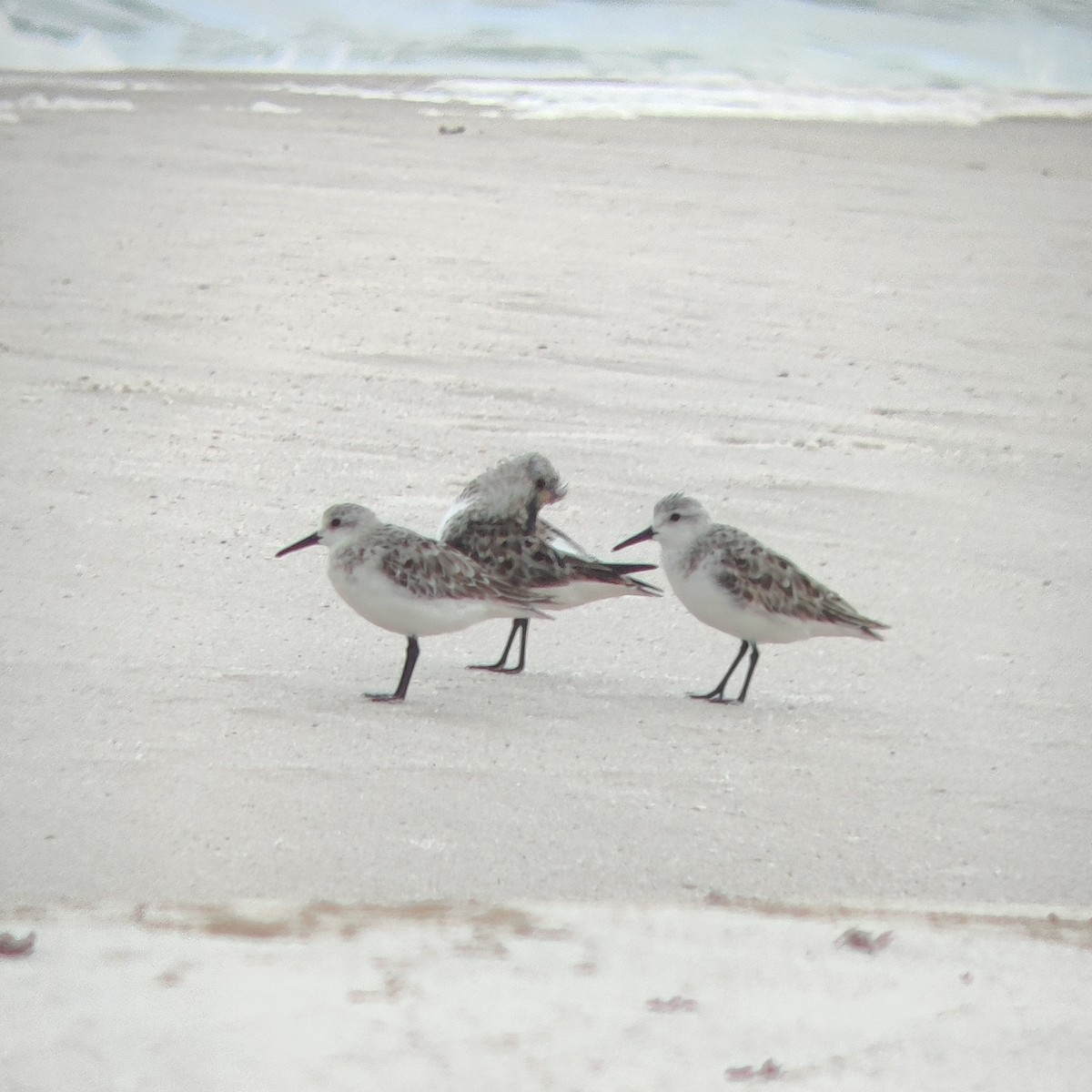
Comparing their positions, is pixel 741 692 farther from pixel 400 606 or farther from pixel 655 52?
pixel 655 52

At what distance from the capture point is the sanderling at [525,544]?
4832mm

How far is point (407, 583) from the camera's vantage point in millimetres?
4496

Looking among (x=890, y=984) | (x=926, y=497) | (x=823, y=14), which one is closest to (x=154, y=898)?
(x=890, y=984)

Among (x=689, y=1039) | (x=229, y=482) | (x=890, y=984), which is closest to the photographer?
(x=689, y=1039)

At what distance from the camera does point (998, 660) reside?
5.08 metres

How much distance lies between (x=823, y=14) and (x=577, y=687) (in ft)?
39.8

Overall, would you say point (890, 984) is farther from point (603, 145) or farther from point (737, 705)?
point (603, 145)

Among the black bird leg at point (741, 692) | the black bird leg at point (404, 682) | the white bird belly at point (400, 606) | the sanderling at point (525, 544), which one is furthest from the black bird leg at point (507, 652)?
the black bird leg at point (741, 692)

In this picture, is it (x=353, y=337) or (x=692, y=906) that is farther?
(x=353, y=337)

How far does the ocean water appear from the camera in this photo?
13031 millimetres

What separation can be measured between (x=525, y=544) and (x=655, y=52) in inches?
Answer: 413

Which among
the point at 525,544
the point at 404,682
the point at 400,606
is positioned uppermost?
the point at 525,544

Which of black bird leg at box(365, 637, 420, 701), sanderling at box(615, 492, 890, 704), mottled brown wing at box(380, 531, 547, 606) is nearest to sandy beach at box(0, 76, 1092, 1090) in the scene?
black bird leg at box(365, 637, 420, 701)

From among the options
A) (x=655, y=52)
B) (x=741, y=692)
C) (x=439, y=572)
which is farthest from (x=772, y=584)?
(x=655, y=52)
